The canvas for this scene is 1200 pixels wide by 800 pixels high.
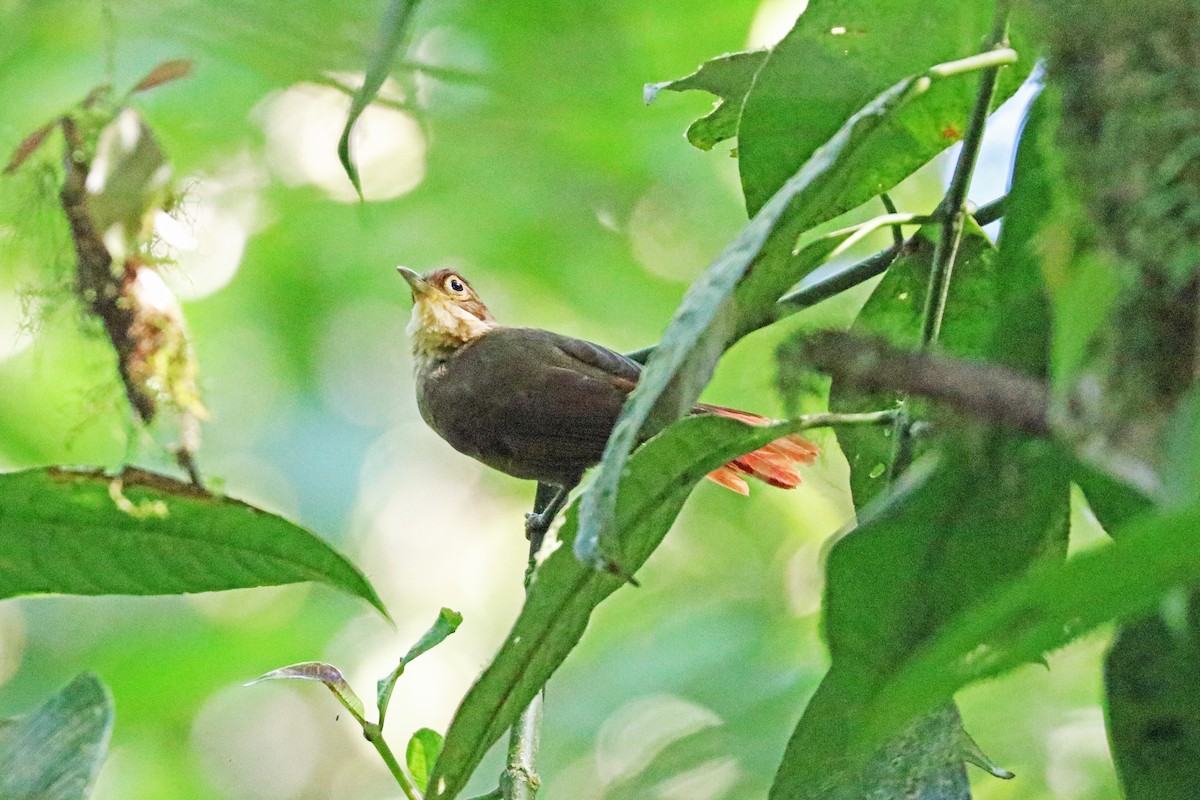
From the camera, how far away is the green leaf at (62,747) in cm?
140

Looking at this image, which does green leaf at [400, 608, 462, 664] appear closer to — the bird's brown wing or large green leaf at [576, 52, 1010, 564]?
large green leaf at [576, 52, 1010, 564]

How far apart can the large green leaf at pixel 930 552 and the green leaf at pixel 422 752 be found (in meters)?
0.71

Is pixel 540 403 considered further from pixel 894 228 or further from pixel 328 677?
pixel 894 228

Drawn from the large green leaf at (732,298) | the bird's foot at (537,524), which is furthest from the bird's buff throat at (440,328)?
the large green leaf at (732,298)

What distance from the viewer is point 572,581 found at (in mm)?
1271

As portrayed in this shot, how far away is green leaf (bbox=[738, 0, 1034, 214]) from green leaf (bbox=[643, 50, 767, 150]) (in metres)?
0.26

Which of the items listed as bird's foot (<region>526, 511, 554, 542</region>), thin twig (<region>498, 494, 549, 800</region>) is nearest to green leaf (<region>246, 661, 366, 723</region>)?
thin twig (<region>498, 494, 549, 800</region>)

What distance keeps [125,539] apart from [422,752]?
0.55 meters

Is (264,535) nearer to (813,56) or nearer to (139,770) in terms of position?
(813,56)

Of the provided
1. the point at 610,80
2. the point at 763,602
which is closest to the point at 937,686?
the point at 610,80

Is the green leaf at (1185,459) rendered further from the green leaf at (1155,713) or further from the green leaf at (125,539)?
the green leaf at (125,539)

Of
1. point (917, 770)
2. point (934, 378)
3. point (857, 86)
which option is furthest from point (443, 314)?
point (934, 378)

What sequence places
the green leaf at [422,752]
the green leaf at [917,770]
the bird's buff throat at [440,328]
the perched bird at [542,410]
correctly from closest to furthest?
the green leaf at [917,770], the green leaf at [422,752], the perched bird at [542,410], the bird's buff throat at [440,328]

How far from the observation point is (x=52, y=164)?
235 cm
